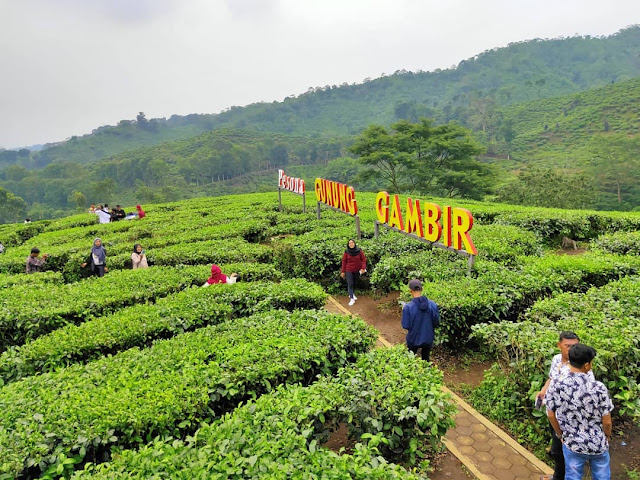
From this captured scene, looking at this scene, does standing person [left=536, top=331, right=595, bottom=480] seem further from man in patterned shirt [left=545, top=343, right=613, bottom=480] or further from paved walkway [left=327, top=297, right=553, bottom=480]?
paved walkway [left=327, top=297, right=553, bottom=480]

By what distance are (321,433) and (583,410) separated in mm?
2578

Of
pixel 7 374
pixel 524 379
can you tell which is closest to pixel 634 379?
pixel 524 379

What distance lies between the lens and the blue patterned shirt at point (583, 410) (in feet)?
11.7

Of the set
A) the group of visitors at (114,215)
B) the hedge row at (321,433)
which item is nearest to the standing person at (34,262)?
the group of visitors at (114,215)

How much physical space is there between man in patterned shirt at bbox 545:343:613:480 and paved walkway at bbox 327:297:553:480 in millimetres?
917

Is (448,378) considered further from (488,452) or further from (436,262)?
(436,262)

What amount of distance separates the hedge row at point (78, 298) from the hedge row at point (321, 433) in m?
4.73

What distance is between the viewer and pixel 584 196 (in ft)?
110

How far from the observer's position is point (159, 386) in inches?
186

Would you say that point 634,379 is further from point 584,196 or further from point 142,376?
point 584,196

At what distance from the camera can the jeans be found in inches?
143

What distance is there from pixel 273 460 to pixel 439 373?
7.83 feet

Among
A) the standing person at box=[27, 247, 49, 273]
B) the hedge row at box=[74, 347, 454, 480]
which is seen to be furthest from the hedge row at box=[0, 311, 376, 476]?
the standing person at box=[27, 247, 49, 273]

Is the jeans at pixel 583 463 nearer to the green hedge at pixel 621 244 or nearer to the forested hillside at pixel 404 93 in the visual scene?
the green hedge at pixel 621 244
